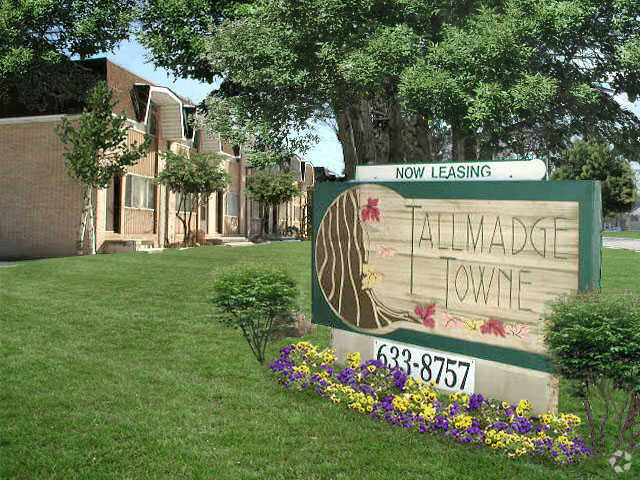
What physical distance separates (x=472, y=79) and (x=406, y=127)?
3.58m

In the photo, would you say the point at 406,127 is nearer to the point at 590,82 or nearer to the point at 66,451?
the point at 590,82

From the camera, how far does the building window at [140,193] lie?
2672 centimetres

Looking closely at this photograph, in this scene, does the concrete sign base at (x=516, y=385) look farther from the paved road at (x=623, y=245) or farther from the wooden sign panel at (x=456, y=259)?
the paved road at (x=623, y=245)

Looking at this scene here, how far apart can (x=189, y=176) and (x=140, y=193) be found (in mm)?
2684

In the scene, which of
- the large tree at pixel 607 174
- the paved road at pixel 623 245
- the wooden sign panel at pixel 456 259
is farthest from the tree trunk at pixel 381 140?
the large tree at pixel 607 174

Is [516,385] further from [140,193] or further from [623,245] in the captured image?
[623,245]

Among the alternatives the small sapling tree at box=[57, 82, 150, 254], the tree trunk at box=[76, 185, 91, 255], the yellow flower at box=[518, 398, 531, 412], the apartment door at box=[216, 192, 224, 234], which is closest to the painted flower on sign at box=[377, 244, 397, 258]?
the yellow flower at box=[518, 398, 531, 412]

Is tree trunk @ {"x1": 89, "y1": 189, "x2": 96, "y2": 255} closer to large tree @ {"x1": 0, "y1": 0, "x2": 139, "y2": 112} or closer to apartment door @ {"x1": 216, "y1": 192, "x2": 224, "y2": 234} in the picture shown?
large tree @ {"x1": 0, "y1": 0, "x2": 139, "y2": 112}

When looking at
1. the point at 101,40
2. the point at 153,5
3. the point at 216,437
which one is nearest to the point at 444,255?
the point at 216,437

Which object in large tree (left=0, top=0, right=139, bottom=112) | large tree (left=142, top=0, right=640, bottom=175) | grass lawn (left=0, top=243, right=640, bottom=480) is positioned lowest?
grass lawn (left=0, top=243, right=640, bottom=480)

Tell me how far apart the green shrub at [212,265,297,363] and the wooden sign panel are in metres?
0.45

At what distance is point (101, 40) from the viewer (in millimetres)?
27594

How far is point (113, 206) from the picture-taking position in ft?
85.3

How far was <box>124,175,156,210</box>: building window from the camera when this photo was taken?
26.7m
